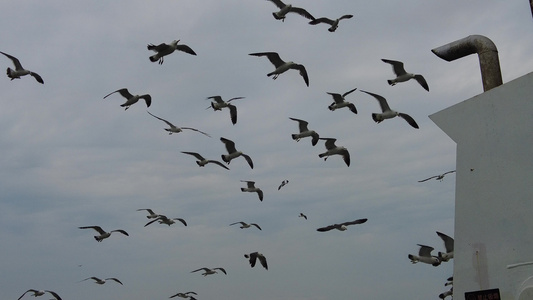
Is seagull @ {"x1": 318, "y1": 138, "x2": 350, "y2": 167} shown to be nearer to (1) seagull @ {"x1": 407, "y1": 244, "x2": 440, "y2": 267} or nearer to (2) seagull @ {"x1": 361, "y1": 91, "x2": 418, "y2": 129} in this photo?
(2) seagull @ {"x1": 361, "y1": 91, "x2": 418, "y2": 129}

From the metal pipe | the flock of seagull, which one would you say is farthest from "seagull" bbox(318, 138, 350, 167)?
the metal pipe

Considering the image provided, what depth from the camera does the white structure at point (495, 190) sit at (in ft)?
24.7

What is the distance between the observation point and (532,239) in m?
7.38

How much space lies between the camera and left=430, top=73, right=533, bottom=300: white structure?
7.52 m

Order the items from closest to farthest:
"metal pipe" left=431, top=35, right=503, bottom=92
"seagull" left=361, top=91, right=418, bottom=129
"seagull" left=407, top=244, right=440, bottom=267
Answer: "metal pipe" left=431, top=35, right=503, bottom=92 < "seagull" left=407, top=244, right=440, bottom=267 < "seagull" left=361, top=91, right=418, bottom=129

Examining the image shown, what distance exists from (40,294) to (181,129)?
1045 centimetres

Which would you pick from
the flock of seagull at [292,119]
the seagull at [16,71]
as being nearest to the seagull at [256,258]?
the flock of seagull at [292,119]

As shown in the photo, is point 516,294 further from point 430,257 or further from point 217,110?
point 217,110

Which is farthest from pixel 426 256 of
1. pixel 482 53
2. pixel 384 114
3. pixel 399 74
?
pixel 482 53

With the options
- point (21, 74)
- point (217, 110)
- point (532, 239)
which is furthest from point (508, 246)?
point (21, 74)

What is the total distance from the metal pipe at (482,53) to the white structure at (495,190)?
81 centimetres

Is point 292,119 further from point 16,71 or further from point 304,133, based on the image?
point 16,71

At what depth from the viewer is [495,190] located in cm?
793

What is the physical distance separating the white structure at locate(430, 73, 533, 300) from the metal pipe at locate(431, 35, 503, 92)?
2.65ft
